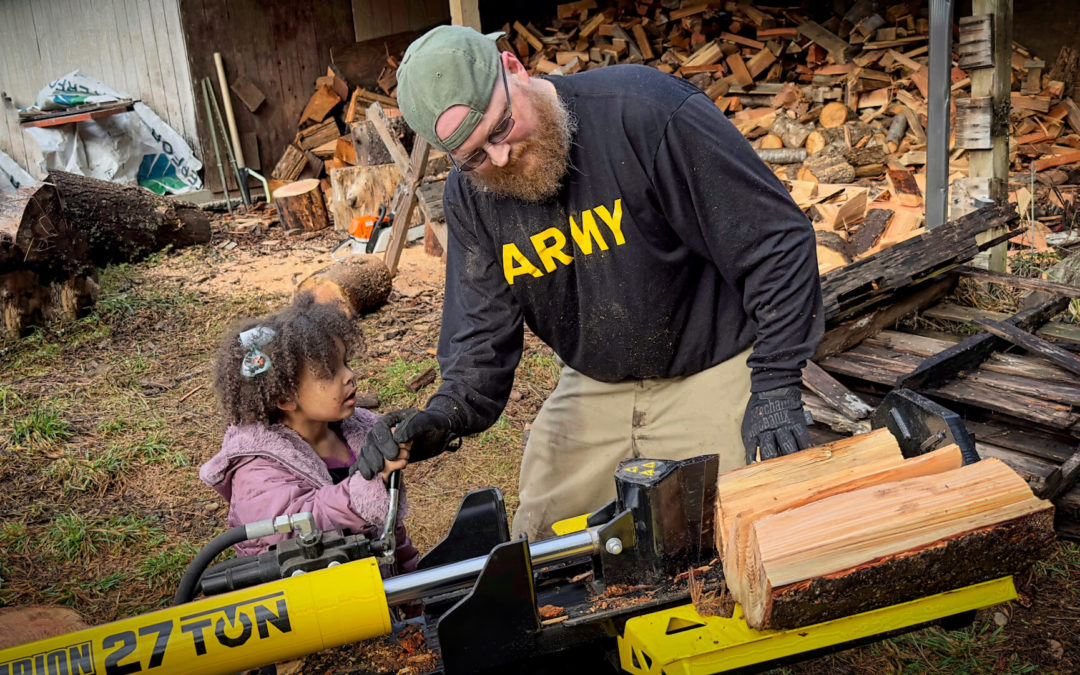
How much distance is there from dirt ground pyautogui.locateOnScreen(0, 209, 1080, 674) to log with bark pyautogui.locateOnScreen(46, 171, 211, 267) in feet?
1.38

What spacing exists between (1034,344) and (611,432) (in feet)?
8.51

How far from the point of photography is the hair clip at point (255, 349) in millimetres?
2455

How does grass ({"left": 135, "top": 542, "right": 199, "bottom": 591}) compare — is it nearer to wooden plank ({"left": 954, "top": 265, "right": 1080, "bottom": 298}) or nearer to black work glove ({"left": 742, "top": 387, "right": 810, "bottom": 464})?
black work glove ({"left": 742, "top": 387, "right": 810, "bottom": 464})

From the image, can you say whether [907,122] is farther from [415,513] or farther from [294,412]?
[294,412]

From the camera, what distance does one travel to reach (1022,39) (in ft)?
26.3

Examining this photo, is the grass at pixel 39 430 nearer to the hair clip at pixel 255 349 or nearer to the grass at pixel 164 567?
the grass at pixel 164 567

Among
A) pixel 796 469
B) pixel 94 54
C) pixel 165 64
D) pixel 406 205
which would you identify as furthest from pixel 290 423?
pixel 94 54

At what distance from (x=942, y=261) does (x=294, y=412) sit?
3.82 metres

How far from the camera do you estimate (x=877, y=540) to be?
57.9 inches

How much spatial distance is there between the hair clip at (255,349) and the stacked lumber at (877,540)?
4.73 feet

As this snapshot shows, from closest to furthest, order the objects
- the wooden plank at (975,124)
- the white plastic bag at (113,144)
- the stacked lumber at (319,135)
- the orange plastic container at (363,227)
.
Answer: the wooden plank at (975,124)
the orange plastic container at (363,227)
the white plastic bag at (113,144)
the stacked lumber at (319,135)

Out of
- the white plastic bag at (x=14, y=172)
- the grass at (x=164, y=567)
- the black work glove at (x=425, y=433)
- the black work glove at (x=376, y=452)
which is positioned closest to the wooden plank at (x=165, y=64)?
the white plastic bag at (x=14, y=172)

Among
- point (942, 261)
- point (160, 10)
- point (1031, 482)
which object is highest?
point (160, 10)

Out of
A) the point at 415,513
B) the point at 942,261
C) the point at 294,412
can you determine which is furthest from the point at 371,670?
the point at 942,261
